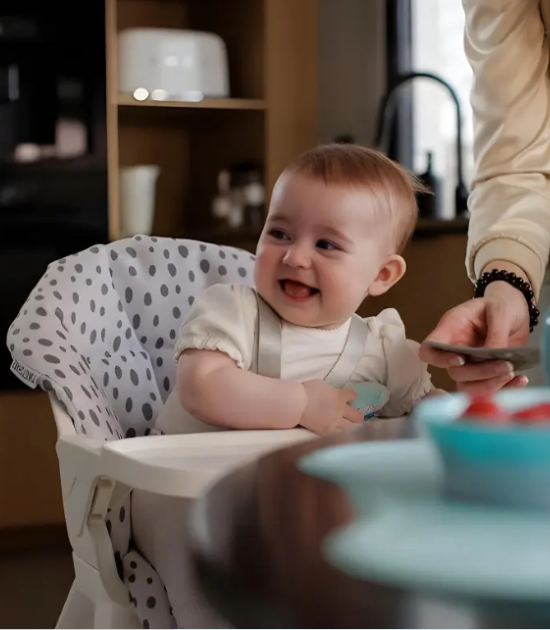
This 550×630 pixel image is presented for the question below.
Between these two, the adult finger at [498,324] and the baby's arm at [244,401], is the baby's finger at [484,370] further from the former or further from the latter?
the baby's arm at [244,401]

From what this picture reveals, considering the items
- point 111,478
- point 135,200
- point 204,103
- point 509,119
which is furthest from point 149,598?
point 204,103

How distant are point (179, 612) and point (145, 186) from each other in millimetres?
2412

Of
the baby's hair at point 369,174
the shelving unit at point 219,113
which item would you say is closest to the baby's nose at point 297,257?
the baby's hair at point 369,174

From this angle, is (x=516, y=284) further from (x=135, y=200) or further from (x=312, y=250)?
(x=135, y=200)

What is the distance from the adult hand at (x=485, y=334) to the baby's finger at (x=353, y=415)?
0.13 metres

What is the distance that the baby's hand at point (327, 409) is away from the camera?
125 centimetres

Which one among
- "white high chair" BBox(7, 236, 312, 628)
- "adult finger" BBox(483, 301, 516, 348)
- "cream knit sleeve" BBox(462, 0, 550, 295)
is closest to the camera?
"white high chair" BBox(7, 236, 312, 628)

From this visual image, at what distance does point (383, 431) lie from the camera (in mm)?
820

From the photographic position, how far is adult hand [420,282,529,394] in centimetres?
105

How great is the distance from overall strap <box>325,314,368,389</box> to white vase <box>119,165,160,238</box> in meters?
2.03

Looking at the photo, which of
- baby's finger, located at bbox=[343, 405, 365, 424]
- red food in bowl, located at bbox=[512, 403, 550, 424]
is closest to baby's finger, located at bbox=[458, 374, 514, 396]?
baby's finger, located at bbox=[343, 405, 365, 424]

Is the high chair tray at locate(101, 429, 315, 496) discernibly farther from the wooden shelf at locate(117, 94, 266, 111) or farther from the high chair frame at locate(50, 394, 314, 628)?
the wooden shelf at locate(117, 94, 266, 111)

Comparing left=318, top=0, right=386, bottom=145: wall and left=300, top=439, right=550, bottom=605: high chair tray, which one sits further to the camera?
left=318, top=0, right=386, bottom=145: wall

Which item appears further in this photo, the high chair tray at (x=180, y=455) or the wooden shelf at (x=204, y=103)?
the wooden shelf at (x=204, y=103)
